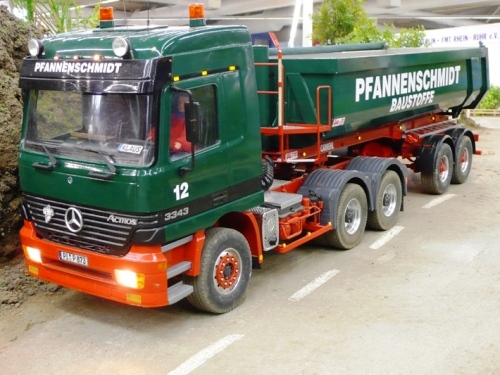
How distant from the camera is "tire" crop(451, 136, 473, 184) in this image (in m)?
11.7

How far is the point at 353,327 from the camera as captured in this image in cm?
641

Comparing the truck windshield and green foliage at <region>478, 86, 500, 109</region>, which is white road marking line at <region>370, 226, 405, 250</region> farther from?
green foliage at <region>478, 86, 500, 109</region>

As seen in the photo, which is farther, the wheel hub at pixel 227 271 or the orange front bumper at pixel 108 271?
the wheel hub at pixel 227 271

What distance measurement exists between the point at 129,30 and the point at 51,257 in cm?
237

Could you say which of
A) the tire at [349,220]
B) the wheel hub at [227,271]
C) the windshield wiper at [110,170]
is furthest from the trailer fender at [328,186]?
the windshield wiper at [110,170]

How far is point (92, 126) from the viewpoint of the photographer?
6059mm

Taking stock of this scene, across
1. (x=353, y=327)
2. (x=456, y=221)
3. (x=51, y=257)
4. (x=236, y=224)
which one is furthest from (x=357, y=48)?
(x=51, y=257)

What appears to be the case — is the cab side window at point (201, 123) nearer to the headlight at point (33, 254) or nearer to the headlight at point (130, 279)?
the headlight at point (130, 279)

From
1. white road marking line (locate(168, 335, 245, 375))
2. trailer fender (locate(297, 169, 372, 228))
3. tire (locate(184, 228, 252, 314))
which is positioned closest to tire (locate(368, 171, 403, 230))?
trailer fender (locate(297, 169, 372, 228))

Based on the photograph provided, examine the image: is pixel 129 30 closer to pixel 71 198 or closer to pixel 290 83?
pixel 71 198

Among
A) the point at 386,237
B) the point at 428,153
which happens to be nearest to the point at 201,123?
the point at 386,237

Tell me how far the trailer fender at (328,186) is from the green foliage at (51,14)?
14.5 ft

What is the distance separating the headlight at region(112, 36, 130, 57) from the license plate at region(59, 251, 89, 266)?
1.93m

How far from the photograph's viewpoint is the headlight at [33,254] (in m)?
6.58
